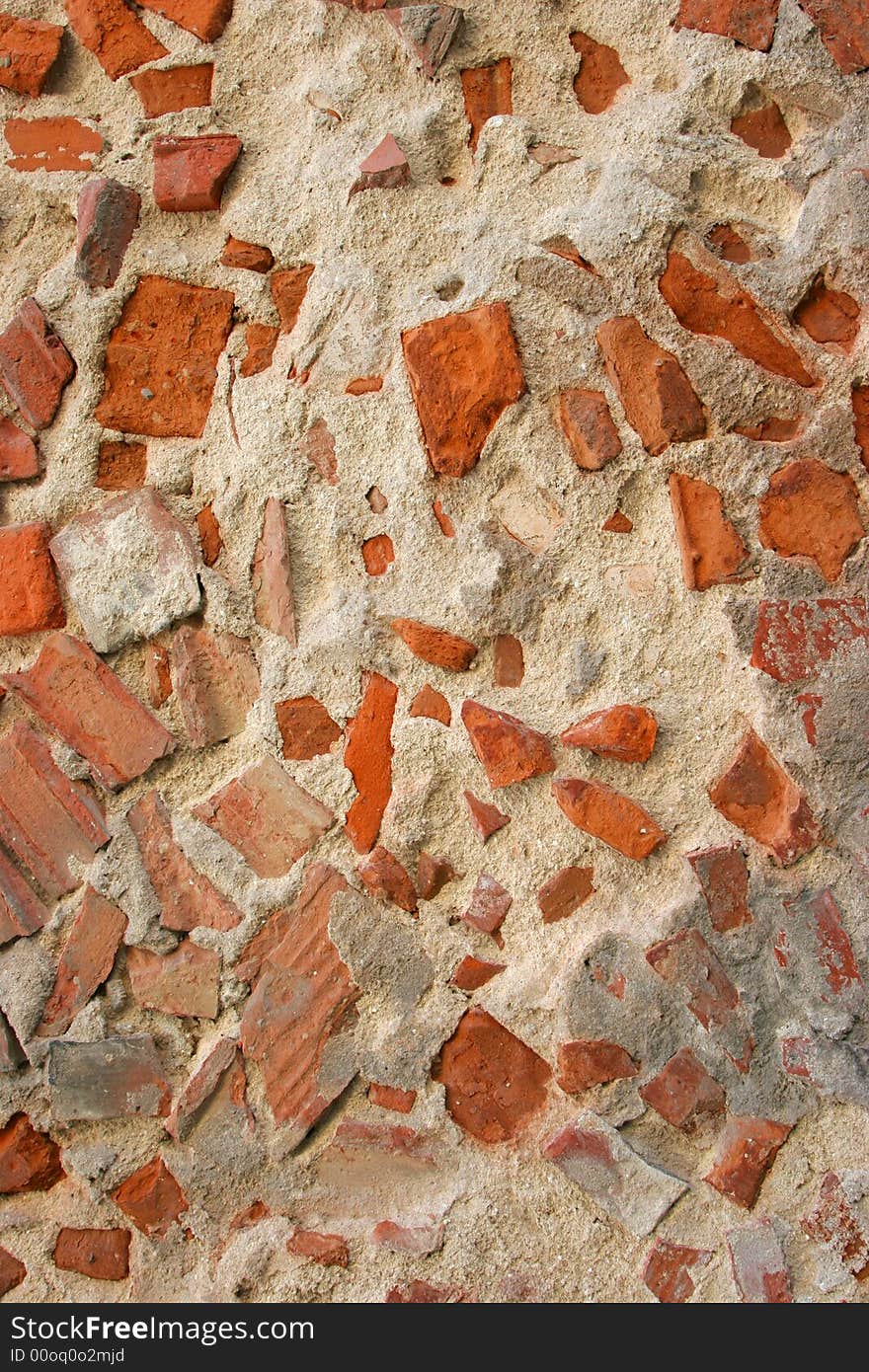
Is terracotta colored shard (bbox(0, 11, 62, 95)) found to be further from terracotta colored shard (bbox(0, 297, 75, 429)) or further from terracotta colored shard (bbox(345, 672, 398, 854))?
terracotta colored shard (bbox(345, 672, 398, 854))

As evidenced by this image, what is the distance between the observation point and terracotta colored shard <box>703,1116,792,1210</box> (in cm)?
106

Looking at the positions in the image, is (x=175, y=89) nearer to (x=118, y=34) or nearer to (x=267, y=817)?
(x=118, y=34)

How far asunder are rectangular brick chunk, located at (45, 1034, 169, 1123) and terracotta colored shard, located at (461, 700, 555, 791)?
449 millimetres

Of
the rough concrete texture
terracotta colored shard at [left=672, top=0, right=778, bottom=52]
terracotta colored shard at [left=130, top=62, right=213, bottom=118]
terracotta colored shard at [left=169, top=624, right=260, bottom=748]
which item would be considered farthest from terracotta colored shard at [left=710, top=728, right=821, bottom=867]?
terracotta colored shard at [left=130, top=62, right=213, bottom=118]

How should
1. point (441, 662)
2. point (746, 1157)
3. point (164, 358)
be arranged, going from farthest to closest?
point (164, 358) → point (441, 662) → point (746, 1157)

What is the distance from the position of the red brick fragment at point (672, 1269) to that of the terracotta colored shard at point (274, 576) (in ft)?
2.22

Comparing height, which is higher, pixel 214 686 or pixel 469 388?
pixel 469 388

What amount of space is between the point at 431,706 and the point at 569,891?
0.74 ft

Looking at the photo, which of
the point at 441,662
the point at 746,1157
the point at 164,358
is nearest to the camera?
the point at 746,1157

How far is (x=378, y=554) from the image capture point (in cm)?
119

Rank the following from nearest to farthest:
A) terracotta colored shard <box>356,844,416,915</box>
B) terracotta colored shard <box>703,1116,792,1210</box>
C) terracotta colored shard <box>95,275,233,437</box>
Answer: terracotta colored shard <box>703,1116,792,1210</box> → terracotta colored shard <box>356,844,416,915</box> → terracotta colored shard <box>95,275,233,437</box>

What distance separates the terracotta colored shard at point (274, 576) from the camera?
3.93ft

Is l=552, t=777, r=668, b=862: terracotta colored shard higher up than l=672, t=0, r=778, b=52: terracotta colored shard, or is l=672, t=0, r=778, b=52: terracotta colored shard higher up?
l=672, t=0, r=778, b=52: terracotta colored shard

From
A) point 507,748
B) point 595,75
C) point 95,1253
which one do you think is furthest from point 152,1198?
point 595,75
